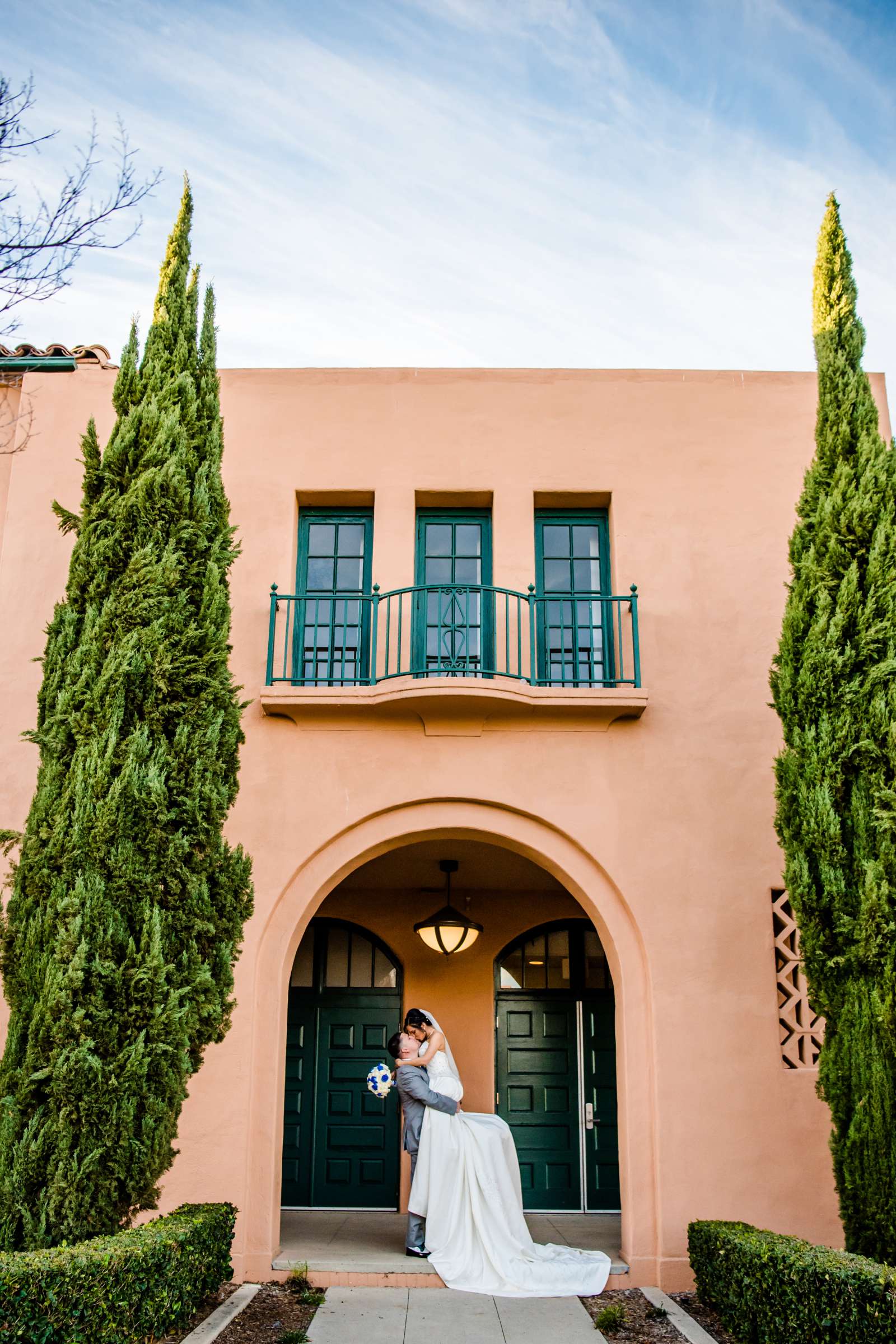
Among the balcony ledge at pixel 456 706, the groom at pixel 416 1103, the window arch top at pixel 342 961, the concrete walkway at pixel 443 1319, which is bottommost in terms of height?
the concrete walkway at pixel 443 1319

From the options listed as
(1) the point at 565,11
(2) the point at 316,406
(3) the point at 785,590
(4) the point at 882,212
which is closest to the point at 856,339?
(4) the point at 882,212

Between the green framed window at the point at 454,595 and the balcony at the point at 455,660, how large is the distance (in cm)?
2

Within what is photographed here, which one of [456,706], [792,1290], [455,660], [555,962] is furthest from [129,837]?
[555,962]

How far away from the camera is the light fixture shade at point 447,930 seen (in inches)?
393

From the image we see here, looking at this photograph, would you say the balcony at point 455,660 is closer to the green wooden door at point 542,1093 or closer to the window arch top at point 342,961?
the window arch top at point 342,961

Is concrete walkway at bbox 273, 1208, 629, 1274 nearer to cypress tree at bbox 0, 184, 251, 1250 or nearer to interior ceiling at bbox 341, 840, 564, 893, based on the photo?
cypress tree at bbox 0, 184, 251, 1250

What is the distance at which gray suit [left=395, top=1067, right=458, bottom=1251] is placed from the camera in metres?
8.08

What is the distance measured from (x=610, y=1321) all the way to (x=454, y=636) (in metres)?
4.82

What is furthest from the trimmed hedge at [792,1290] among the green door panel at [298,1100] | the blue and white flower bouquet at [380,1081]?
the green door panel at [298,1100]

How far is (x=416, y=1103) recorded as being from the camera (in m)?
8.20

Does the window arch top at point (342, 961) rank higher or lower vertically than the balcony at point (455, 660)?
lower

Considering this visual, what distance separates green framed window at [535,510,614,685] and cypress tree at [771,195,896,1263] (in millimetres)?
2085

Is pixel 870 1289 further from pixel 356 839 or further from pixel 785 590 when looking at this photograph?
pixel 785 590

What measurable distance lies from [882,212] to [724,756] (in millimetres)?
4109
